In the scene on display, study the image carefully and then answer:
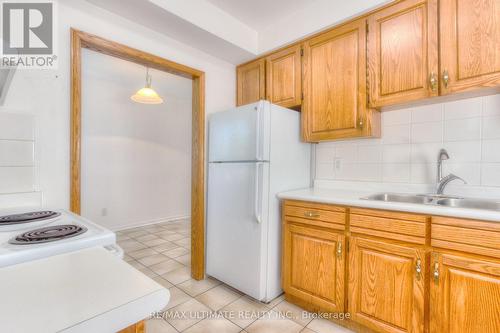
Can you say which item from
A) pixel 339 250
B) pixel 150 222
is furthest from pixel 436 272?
pixel 150 222

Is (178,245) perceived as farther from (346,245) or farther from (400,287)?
(400,287)

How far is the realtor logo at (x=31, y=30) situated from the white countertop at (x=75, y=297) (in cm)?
146

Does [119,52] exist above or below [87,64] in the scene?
below

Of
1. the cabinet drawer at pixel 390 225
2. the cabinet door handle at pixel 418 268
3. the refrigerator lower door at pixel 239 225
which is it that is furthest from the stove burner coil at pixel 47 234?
the cabinet door handle at pixel 418 268

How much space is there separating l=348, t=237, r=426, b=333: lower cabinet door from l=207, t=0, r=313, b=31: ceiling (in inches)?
76.6

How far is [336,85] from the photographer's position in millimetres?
1955

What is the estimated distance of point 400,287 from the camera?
140cm

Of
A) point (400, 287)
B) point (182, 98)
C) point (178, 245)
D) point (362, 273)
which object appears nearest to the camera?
point (400, 287)

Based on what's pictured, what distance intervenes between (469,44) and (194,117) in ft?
6.82

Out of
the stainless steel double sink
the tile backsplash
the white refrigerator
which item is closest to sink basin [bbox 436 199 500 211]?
the stainless steel double sink

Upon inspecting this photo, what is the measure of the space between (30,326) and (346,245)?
5.21 feet

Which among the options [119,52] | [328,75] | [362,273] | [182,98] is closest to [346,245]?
[362,273]

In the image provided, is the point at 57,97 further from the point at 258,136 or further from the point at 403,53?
the point at 403,53

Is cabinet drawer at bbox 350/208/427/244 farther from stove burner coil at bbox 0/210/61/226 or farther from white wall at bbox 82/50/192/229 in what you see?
white wall at bbox 82/50/192/229
